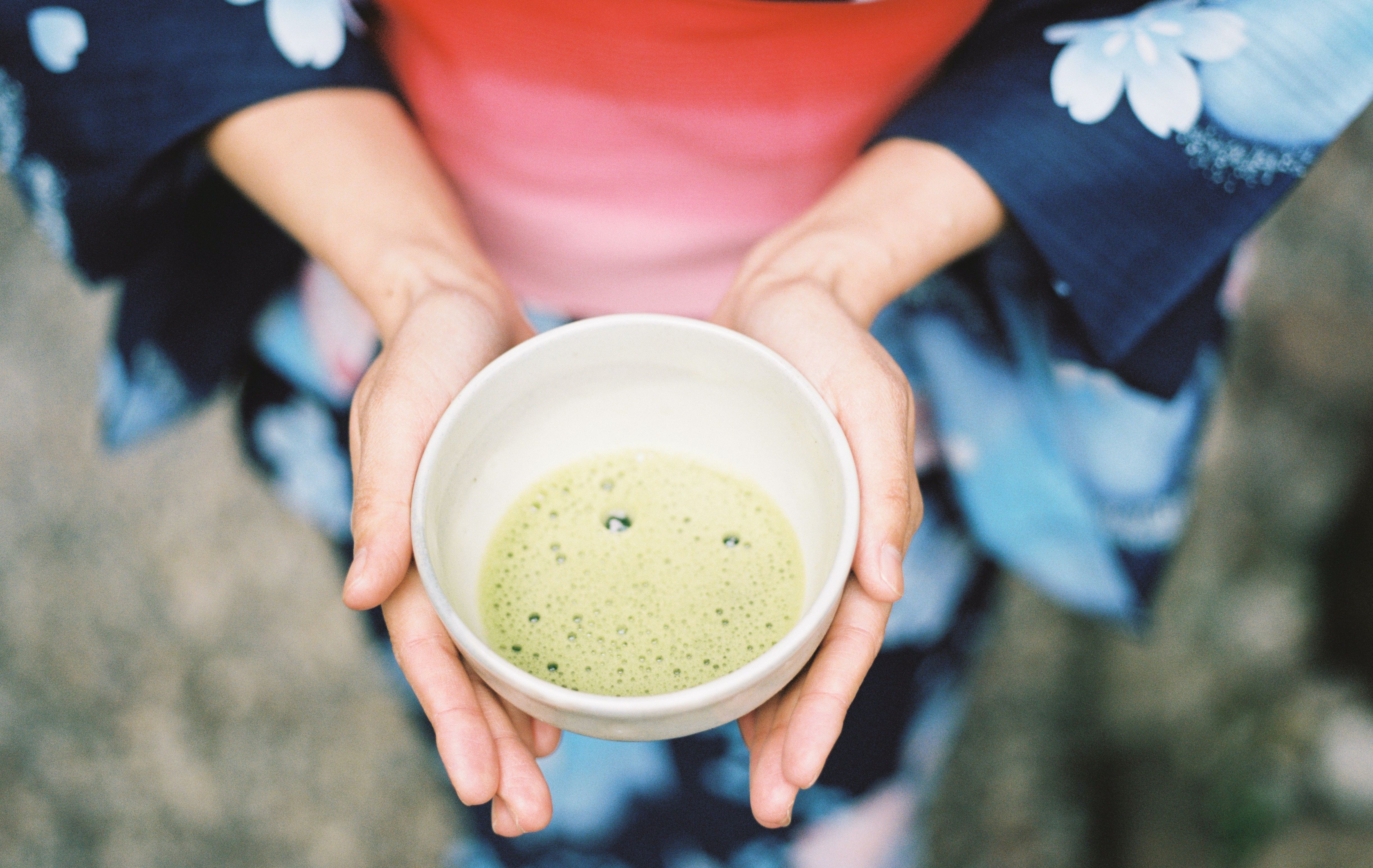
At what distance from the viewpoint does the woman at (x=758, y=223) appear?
0.73 metres

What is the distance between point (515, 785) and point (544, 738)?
3.6 inches

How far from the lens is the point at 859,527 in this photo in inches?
26.1

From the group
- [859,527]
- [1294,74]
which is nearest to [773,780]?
[859,527]

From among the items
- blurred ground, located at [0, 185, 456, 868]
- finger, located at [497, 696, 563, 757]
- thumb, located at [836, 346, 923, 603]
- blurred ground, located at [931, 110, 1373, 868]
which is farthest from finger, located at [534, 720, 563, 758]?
blurred ground, located at [931, 110, 1373, 868]

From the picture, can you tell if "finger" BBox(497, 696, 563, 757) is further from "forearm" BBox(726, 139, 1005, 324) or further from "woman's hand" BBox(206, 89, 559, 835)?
"forearm" BBox(726, 139, 1005, 324)

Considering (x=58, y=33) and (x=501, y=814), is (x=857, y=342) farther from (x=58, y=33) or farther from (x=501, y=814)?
(x=58, y=33)

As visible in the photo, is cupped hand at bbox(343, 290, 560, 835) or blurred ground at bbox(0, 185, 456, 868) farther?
blurred ground at bbox(0, 185, 456, 868)

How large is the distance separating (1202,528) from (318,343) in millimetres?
1521

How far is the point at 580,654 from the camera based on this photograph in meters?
0.72

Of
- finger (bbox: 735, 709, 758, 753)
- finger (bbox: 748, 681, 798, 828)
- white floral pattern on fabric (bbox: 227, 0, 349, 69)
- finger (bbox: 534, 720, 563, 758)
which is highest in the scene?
white floral pattern on fabric (bbox: 227, 0, 349, 69)

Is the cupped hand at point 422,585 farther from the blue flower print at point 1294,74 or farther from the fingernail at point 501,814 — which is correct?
the blue flower print at point 1294,74

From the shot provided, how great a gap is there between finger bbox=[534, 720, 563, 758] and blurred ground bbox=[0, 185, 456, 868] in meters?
0.87

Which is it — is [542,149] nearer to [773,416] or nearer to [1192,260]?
[773,416]

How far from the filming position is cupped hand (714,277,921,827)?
0.66 meters
